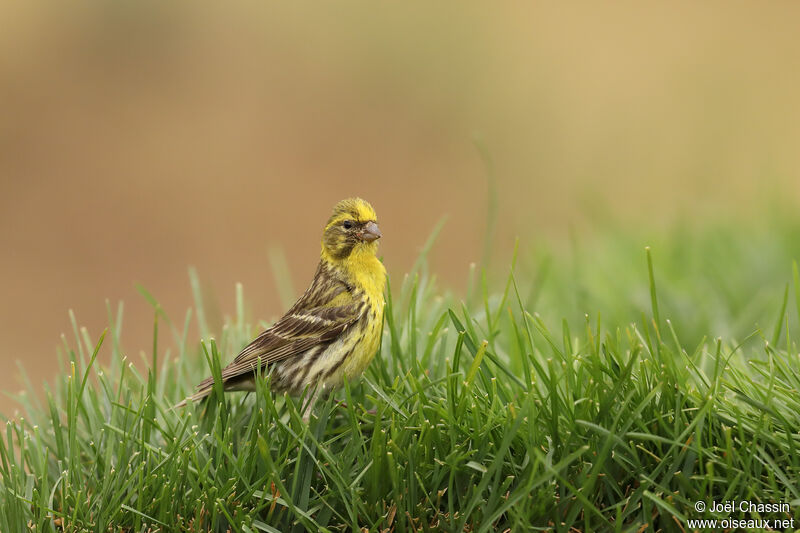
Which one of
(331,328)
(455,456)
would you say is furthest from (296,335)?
(455,456)

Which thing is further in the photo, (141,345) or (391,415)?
(141,345)

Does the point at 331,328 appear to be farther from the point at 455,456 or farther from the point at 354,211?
the point at 455,456

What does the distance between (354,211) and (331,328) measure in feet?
1.52

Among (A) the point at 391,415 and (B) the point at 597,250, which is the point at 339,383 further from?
(B) the point at 597,250

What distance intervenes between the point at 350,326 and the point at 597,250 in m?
3.70

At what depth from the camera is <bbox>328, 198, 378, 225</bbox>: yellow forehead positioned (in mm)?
3568

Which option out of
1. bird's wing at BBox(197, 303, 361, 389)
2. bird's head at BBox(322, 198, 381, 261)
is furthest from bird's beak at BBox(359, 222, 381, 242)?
bird's wing at BBox(197, 303, 361, 389)

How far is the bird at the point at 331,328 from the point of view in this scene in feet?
11.2

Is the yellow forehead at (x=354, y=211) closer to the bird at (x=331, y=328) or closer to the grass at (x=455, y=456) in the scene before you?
the bird at (x=331, y=328)

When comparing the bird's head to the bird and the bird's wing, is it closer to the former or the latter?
the bird

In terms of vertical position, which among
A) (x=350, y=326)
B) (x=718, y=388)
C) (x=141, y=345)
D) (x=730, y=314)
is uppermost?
(x=350, y=326)

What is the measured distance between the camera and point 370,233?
3566 mm

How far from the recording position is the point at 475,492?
2807 millimetres

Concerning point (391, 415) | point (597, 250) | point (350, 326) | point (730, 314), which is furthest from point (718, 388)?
point (597, 250)
